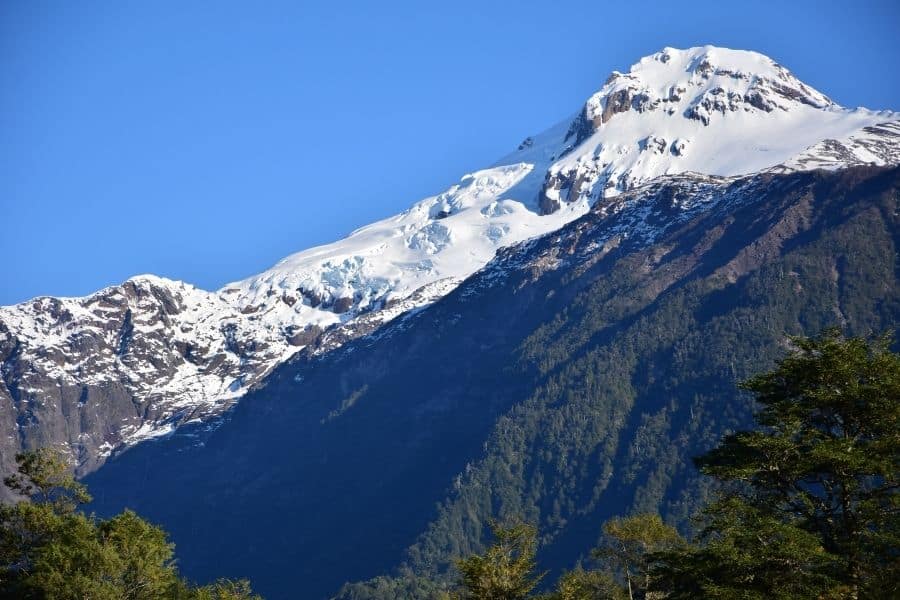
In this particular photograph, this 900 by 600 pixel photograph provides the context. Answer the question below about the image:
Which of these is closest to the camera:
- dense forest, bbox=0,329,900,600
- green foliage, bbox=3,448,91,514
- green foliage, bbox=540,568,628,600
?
dense forest, bbox=0,329,900,600

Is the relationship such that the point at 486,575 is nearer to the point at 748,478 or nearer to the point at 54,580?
the point at 748,478

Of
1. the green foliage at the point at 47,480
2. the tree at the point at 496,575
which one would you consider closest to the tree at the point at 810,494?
the tree at the point at 496,575

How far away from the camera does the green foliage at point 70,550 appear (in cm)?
8494

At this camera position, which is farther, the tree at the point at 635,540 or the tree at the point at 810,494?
the tree at the point at 635,540

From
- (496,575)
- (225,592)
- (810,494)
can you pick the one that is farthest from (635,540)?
(810,494)

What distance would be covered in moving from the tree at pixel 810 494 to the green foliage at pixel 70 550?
39.3 m

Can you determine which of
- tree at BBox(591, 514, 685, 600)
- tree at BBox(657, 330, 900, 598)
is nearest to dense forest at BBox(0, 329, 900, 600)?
tree at BBox(657, 330, 900, 598)

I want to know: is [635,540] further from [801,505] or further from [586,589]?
[801,505]

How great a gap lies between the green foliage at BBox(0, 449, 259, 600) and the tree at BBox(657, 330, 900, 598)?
129 ft

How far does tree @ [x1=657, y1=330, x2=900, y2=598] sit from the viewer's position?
60969 millimetres

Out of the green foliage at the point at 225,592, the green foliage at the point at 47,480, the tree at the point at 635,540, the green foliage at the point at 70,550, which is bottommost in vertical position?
the tree at the point at 635,540

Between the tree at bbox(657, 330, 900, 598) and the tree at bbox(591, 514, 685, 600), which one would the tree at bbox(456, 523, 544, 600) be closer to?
the tree at bbox(657, 330, 900, 598)

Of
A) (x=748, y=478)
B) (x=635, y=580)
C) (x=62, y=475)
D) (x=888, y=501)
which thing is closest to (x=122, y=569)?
(x=62, y=475)

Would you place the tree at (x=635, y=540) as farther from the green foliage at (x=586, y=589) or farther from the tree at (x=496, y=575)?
the tree at (x=496, y=575)
